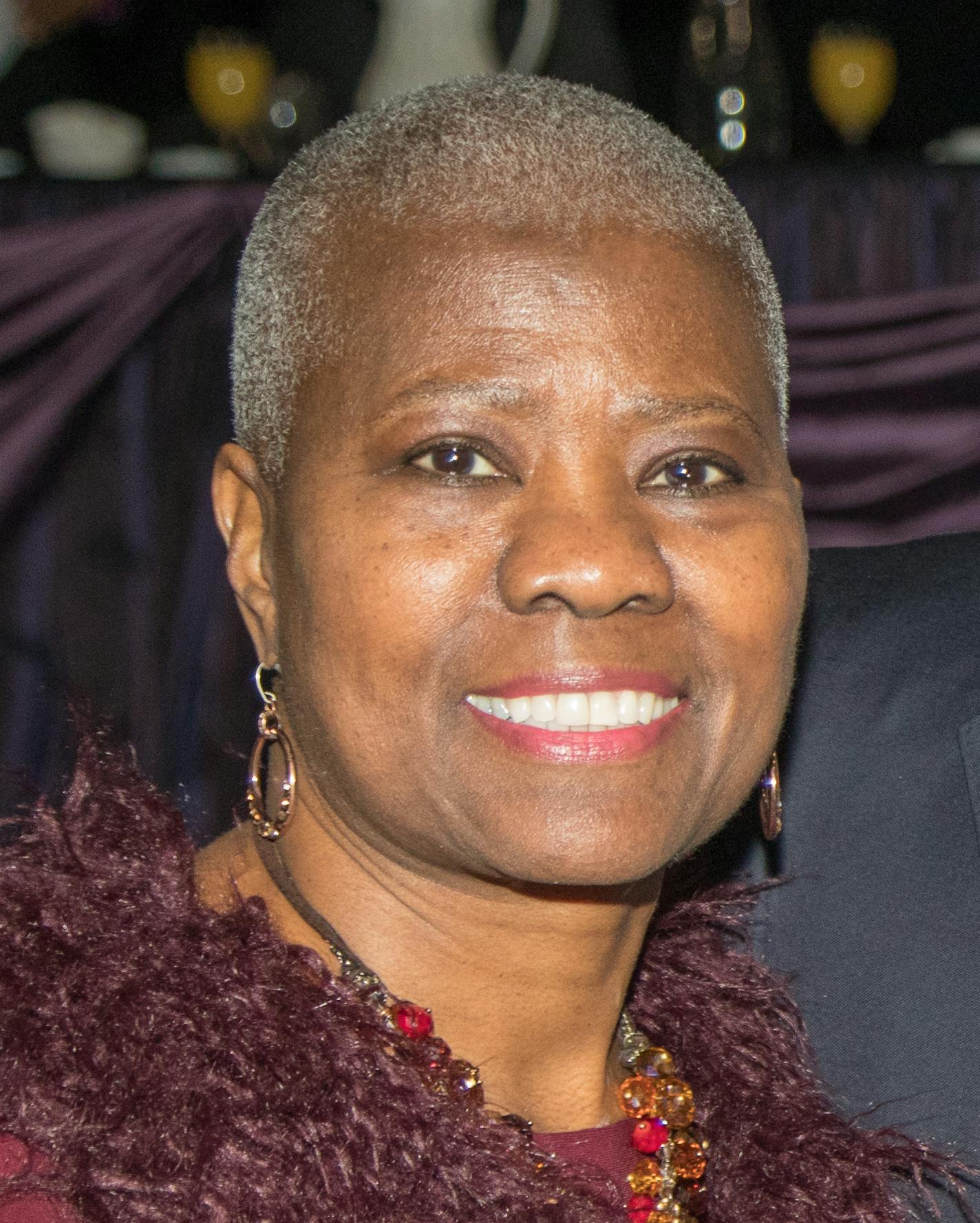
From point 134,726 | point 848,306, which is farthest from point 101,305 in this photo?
point 848,306

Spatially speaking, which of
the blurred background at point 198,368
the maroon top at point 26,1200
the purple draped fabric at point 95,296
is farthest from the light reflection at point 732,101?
the maroon top at point 26,1200

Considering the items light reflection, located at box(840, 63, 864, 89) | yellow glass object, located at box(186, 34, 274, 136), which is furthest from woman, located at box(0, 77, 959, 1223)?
light reflection, located at box(840, 63, 864, 89)

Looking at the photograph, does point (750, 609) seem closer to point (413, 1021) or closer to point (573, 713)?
point (573, 713)

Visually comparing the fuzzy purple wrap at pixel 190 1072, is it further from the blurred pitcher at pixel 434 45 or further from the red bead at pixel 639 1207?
the blurred pitcher at pixel 434 45

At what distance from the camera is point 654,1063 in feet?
5.05

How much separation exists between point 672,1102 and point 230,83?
2.01 m

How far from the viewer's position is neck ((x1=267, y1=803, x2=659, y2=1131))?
138cm

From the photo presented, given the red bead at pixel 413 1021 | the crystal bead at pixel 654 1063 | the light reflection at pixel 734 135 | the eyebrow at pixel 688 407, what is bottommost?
the crystal bead at pixel 654 1063

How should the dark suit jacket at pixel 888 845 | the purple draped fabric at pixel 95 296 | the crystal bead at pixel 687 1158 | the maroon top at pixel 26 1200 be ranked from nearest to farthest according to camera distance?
the maroon top at pixel 26 1200
the crystal bead at pixel 687 1158
the dark suit jacket at pixel 888 845
the purple draped fabric at pixel 95 296

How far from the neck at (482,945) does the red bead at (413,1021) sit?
0.05 metres

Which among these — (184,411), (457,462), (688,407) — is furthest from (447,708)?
(184,411)

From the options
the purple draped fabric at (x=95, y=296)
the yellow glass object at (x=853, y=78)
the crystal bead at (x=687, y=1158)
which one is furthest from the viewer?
the yellow glass object at (x=853, y=78)

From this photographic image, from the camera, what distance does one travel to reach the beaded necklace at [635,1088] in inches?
52.0

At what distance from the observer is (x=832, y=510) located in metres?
2.55
